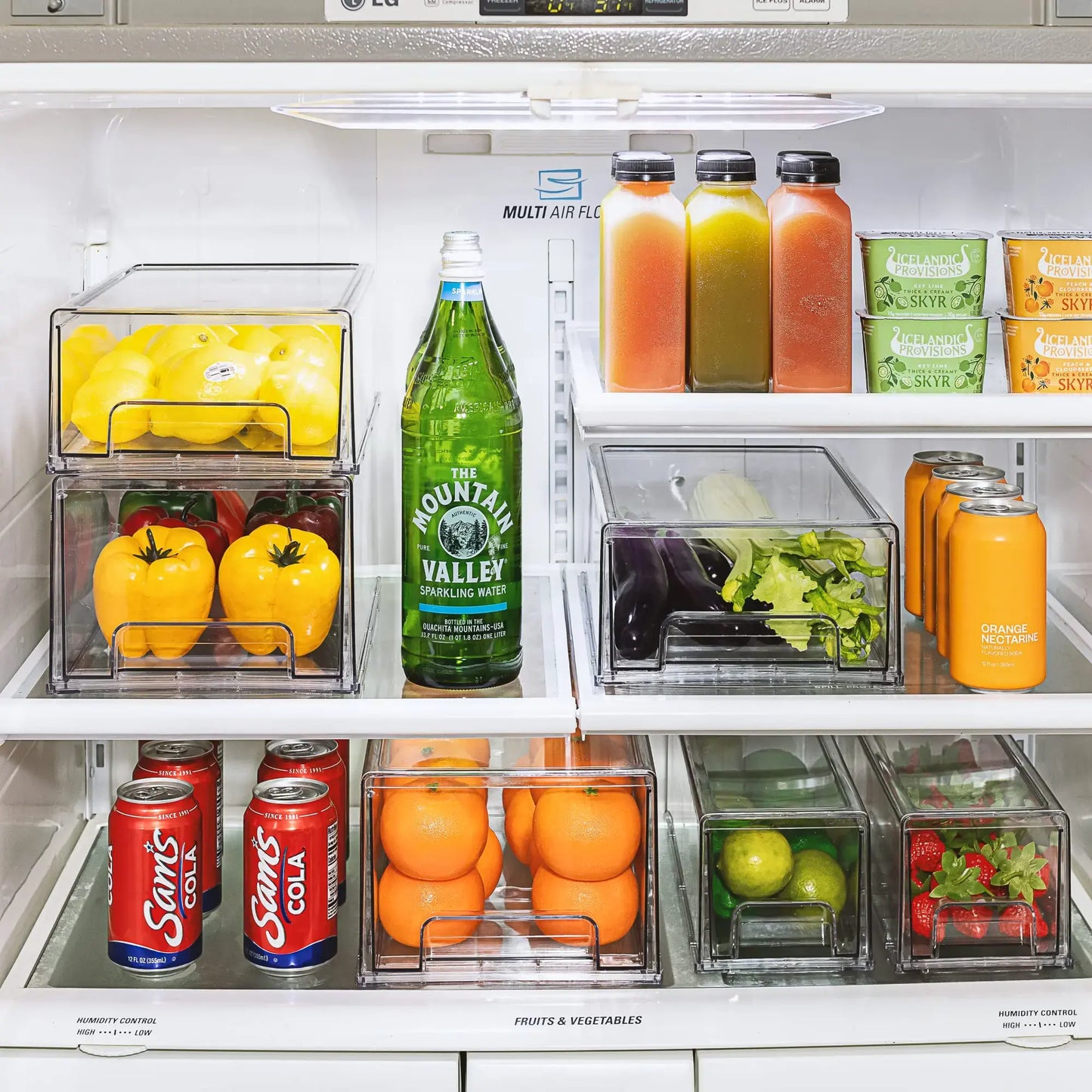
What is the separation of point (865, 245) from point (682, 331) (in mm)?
198

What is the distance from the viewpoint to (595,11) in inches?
48.2

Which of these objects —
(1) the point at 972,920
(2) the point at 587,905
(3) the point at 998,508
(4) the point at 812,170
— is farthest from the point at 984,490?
(2) the point at 587,905

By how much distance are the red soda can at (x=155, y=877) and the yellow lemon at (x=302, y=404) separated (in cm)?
41

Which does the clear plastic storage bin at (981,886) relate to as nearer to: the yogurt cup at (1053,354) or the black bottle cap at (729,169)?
the yogurt cup at (1053,354)

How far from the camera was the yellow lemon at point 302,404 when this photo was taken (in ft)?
4.36

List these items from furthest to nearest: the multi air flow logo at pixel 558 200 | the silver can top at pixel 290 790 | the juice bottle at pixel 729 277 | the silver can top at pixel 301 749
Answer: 1. the multi air flow logo at pixel 558 200
2. the silver can top at pixel 301 749
3. the silver can top at pixel 290 790
4. the juice bottle at pixel 729 277

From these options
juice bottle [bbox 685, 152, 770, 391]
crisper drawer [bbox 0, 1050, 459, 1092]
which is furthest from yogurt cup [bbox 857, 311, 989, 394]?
crisper drawer [bbox 0, 1050, 459, 1092]

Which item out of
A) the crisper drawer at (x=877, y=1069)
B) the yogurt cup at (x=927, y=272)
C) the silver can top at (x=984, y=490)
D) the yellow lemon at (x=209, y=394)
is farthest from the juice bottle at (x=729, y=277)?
the crisper drawer at (x=877, y=1069)

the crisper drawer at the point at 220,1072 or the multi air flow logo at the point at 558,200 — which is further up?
the multi air flow logo at the point at 558,200

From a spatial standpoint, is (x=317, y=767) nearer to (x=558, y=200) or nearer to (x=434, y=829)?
(x=434, y=829)

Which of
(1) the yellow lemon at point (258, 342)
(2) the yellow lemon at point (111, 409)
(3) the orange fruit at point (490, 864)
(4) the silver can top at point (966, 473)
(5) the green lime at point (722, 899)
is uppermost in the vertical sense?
(1) the yellow lemon at point (258, 342)

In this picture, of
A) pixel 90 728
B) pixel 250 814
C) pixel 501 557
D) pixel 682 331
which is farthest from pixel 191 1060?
pixel 682 331

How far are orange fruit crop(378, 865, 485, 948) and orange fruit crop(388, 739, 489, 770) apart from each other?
0.36ft

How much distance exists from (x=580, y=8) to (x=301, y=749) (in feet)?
2.76
